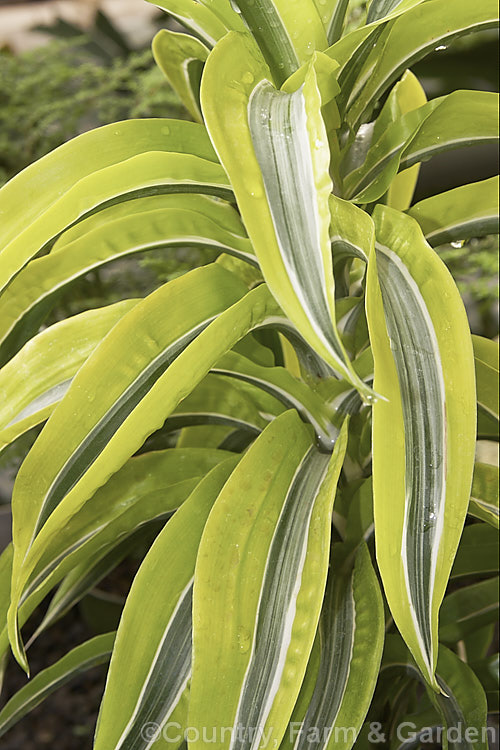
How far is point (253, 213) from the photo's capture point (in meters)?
0.38

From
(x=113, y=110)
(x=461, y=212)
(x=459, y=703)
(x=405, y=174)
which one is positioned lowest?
(x=459, y=703)

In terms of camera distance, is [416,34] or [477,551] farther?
[477,551]

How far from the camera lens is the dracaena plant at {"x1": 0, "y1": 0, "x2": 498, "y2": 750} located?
16.2 inches

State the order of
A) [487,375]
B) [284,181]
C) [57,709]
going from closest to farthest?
1. [284,181]
2. [487,375]
3. [57,709]

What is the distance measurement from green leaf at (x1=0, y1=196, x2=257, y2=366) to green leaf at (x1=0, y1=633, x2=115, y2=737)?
1.01ft

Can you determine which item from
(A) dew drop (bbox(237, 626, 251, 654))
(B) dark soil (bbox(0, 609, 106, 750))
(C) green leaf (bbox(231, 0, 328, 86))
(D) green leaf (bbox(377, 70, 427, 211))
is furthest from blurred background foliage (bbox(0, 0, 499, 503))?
(A) dew drop (bbox(237, 626, 251, 654))

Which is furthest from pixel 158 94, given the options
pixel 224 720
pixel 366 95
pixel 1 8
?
pixel 1 8

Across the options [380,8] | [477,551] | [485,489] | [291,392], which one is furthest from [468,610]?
[380,8]

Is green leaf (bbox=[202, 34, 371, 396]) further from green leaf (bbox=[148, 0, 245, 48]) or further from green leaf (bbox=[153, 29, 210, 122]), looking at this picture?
green leaf (bbox=[153, 29, 210, 122])

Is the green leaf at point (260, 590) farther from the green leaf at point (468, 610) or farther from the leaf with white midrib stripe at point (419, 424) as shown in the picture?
the green leaf at point (468, 610)

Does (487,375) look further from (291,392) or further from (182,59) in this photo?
(182,59)

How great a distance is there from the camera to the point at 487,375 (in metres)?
0.61

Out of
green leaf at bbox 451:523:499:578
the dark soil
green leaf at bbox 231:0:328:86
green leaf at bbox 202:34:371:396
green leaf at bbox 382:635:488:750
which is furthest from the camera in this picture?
the dark soil

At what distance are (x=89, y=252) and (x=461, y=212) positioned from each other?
0.32m
